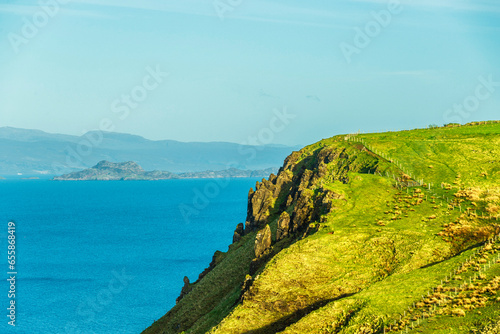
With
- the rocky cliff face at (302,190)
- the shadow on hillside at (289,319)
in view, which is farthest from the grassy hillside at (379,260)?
the rocky cliff face at (302,190)

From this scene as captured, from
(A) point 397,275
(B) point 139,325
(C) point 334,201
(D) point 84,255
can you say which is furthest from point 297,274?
(D) point 84,255

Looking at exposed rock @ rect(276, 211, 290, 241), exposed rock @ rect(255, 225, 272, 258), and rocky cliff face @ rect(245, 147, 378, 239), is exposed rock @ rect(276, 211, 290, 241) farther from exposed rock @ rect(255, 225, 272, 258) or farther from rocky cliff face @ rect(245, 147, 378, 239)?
exposed rock @ rect(255, 225, 272, 258)

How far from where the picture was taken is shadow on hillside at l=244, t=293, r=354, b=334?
5146 centimetres

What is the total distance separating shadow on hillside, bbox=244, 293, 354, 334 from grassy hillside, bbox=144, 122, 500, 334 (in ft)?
0.33

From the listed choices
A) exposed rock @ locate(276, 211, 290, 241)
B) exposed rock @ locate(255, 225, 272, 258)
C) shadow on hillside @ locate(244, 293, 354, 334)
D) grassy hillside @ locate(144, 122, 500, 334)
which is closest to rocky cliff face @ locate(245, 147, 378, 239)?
exposed rock @ locate(276, 211, 290, 241)

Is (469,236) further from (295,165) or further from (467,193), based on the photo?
(295,165)

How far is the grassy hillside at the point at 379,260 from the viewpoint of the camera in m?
46.2

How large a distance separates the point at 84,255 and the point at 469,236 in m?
156

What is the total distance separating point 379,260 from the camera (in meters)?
57.6

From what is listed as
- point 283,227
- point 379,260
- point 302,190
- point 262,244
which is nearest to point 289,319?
point 379,260

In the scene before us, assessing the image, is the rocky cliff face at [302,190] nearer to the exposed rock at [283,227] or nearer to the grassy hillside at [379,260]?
the exposed rock at [283,227]

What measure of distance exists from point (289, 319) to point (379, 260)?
489 inches

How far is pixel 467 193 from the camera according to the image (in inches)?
2854

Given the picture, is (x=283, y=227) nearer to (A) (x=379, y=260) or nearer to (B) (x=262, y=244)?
(B) (x=262, y=244)
